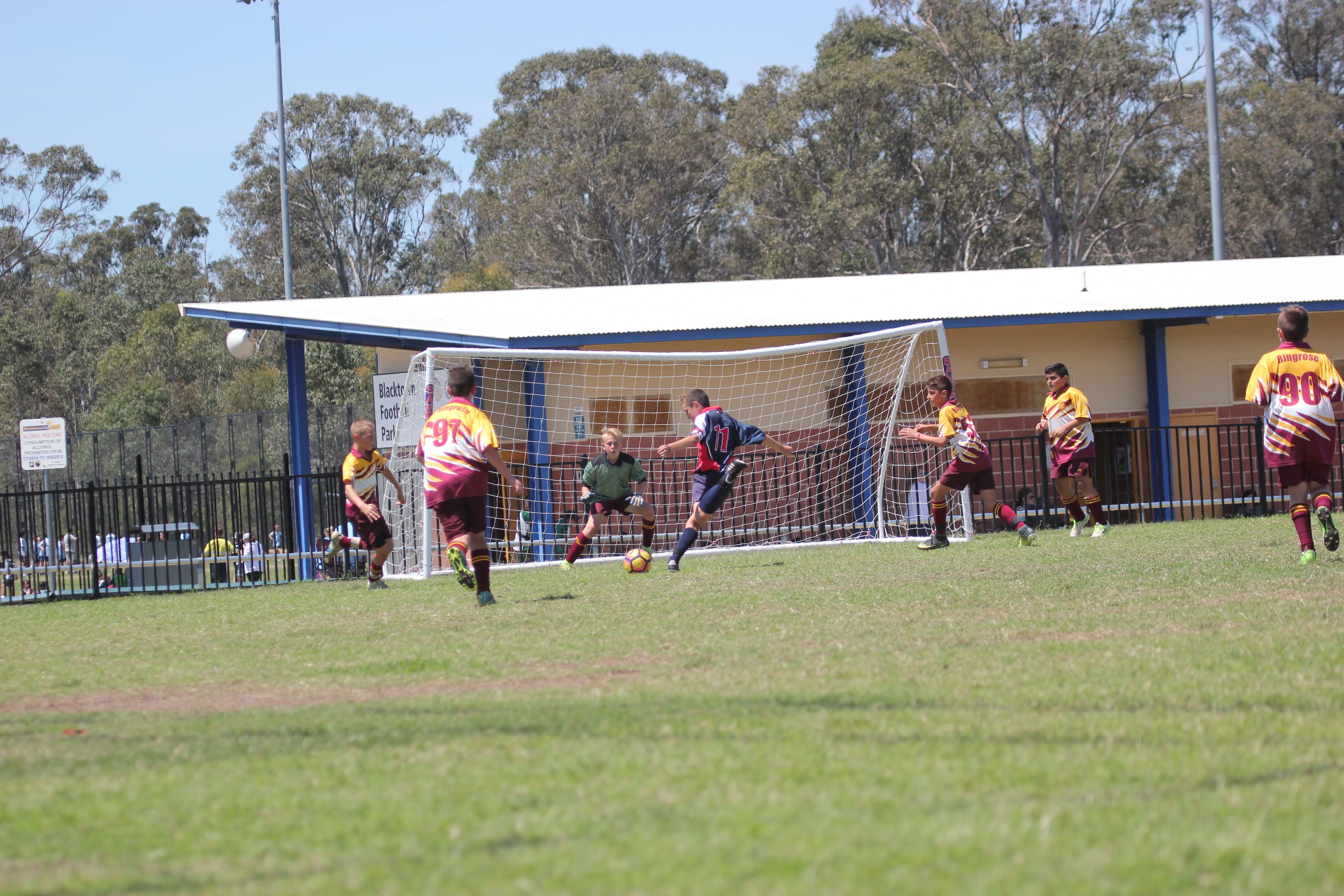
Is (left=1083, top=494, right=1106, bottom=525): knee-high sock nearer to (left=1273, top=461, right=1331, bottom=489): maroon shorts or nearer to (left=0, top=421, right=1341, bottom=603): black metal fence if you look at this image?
(left=0, top=421, right=1341, bottom=603): black metal fence

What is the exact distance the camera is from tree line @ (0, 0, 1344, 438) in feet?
133

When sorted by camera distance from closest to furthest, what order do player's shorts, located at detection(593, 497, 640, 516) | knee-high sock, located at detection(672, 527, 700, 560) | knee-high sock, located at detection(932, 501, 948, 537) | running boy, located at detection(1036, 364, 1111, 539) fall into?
1. knee-high sock, located at detection(672, 527, 700, 560)
2. player's shorts, located at detection(593, 497, 640, 516)
3. knee-high sock, located at detection(932, 501, 948, 537)
4. running boy, located at detection(1036, 364, 1111, 539)

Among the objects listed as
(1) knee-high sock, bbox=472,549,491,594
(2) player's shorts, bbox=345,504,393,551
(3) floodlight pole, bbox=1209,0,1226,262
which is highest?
(3) floodlight pole, bbox=1209,0,1226,262

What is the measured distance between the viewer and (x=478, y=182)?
56312 mm

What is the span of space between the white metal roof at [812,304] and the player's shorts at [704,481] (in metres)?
5.87

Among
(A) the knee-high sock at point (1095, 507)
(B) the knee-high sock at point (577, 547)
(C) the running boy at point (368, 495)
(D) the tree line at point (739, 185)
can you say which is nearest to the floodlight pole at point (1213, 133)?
(D) the tree line at point (739, 185)

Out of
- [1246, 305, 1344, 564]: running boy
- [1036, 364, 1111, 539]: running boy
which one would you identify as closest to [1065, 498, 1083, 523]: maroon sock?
[1036, 364, 1111, 539]: running boy

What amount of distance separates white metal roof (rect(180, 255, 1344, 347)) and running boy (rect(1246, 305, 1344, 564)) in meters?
8.77

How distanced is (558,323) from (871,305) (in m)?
4.94

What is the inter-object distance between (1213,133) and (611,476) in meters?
25.3

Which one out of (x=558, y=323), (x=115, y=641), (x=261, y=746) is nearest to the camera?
(x=261, y=746)

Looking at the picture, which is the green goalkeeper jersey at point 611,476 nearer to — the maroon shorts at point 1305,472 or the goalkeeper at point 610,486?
the goalkeeper at point 610,486

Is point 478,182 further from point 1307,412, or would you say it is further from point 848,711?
point 848,711

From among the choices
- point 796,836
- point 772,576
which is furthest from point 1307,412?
point 796,836
